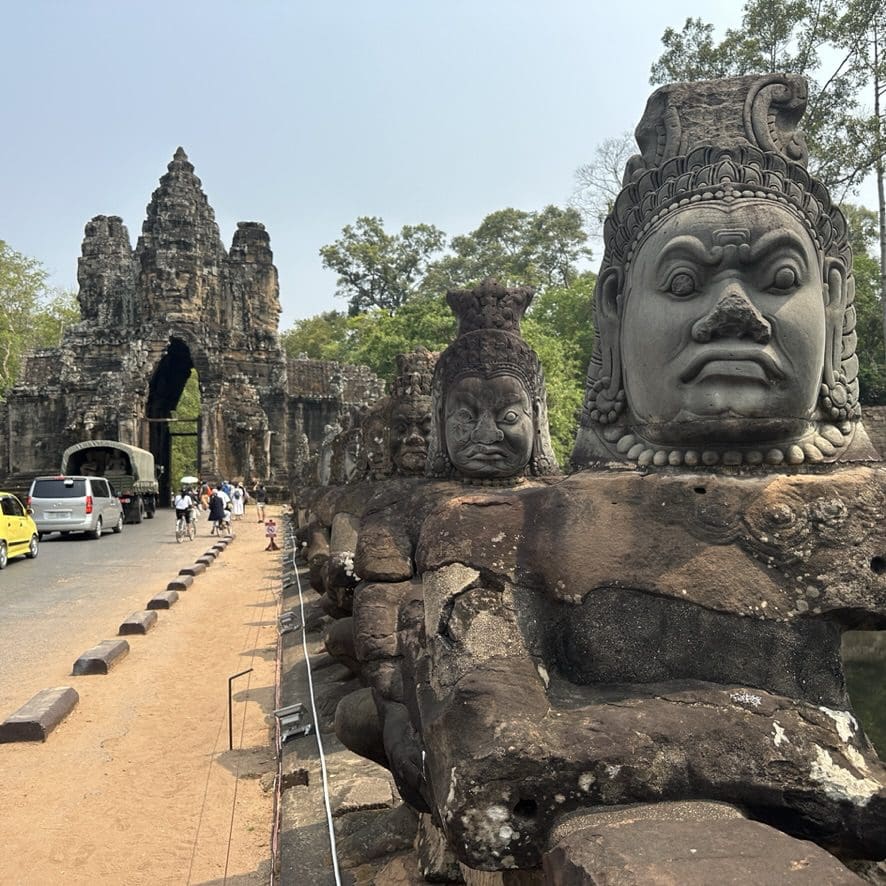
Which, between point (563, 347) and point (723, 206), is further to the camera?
point (563, 347)

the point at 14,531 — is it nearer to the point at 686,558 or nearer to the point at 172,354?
the point at 686,558

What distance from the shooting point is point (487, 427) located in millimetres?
4371

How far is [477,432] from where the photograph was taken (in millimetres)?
4375

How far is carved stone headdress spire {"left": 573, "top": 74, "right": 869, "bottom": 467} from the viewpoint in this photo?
2.40m

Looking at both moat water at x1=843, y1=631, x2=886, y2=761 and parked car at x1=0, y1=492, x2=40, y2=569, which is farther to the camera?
parked car at x1=0, y1=492, x2=40, y2=569

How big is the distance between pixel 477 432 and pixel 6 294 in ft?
137

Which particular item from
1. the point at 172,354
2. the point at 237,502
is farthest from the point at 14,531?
the point at 172,354

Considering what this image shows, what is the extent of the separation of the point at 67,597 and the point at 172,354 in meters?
25.9

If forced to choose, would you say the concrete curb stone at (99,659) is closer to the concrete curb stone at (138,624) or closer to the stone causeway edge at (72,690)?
the stone causeway edge at (72,690)

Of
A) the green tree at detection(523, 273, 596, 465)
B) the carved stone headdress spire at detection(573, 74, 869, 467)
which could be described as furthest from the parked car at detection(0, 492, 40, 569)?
the carved stone headdress spire at detection(573, 74, 869, 467)

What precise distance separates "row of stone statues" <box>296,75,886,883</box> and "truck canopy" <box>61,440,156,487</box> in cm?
A: 2427

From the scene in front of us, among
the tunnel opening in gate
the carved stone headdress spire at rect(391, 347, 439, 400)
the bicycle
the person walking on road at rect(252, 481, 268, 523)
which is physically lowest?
the bicycle

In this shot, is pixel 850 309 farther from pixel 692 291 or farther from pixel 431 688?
pixel 431 688

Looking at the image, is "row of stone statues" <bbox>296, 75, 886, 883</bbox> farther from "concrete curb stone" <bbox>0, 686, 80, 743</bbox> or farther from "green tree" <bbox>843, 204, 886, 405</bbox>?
"green tree" <bbox>843, 204, 886, 405</bbox>
